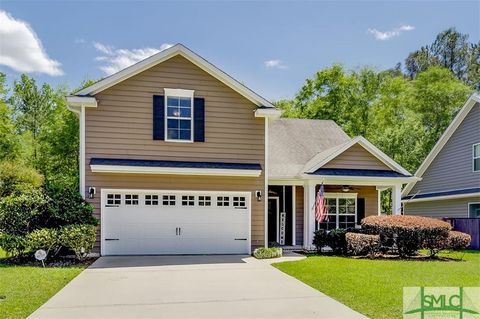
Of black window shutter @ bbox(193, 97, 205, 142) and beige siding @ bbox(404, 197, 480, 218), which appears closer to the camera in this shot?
black window shutter @ bbox(193, 97, 205, 142)

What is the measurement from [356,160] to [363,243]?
3422mm

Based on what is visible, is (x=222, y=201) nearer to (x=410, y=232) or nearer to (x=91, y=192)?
(x=91, y=192)

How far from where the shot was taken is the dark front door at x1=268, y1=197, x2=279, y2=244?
17125mm

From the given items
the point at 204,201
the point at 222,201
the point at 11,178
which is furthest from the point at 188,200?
the point at 11,178

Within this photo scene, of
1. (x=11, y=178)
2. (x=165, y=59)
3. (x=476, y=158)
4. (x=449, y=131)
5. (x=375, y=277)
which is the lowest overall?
(x=375, y=277)

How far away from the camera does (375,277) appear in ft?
31.4

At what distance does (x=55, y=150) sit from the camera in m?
29.9

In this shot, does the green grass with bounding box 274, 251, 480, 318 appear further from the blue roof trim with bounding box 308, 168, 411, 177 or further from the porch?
the porch

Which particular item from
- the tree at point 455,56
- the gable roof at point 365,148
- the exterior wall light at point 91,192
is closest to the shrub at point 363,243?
the gable roof at point 365,148

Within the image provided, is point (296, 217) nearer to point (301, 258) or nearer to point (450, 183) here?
point (301, 258)

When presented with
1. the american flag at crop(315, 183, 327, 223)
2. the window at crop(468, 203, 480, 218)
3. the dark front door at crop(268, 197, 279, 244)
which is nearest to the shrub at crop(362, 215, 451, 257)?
the american flag at crop(315, 183, 327, 223)

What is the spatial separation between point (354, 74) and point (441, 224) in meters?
23.8

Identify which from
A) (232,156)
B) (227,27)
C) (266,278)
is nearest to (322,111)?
(227,27)

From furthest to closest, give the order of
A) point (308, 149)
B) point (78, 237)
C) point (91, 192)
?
point (308, 149)
point (91, 192)
point (78, 237)
